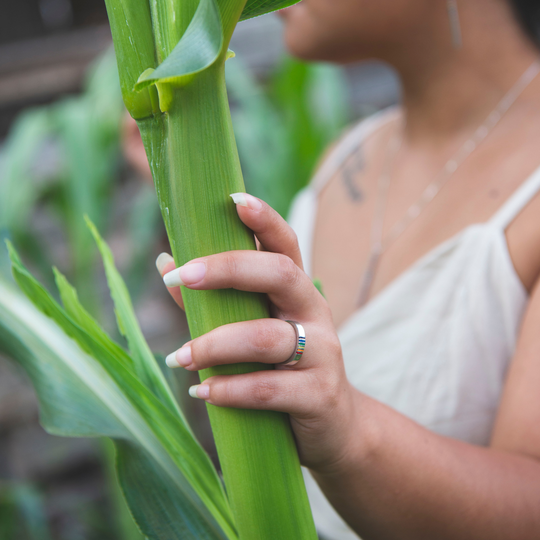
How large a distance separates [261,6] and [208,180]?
8cm

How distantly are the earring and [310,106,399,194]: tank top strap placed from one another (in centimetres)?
22

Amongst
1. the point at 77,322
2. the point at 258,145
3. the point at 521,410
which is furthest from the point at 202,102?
the point at 258,145

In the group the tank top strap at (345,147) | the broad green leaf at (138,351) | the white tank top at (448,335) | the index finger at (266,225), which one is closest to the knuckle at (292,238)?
the index finger at (266,225)

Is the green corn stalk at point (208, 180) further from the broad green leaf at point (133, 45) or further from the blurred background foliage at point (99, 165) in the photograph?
the blurred background foliage at point (99, 165)

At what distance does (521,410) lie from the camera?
0.34m

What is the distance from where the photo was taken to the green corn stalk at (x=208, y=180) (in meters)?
0.19

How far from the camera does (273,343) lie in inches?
7.8

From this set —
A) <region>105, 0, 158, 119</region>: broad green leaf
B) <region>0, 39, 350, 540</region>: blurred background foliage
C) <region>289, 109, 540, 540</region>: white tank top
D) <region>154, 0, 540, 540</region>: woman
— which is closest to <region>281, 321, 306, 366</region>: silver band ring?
<region>154, 0, 540, 540</region>: woman

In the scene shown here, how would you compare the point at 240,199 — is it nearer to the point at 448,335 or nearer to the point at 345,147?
the point at 448,335

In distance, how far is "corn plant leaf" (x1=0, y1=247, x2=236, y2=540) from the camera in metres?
0.26

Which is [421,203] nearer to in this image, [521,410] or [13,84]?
[521,410]

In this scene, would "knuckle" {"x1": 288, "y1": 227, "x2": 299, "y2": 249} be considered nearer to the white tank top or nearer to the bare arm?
the bare arm

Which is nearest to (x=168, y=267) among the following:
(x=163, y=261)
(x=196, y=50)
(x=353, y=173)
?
(x=163, y=261)

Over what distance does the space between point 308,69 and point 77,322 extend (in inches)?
33.0
